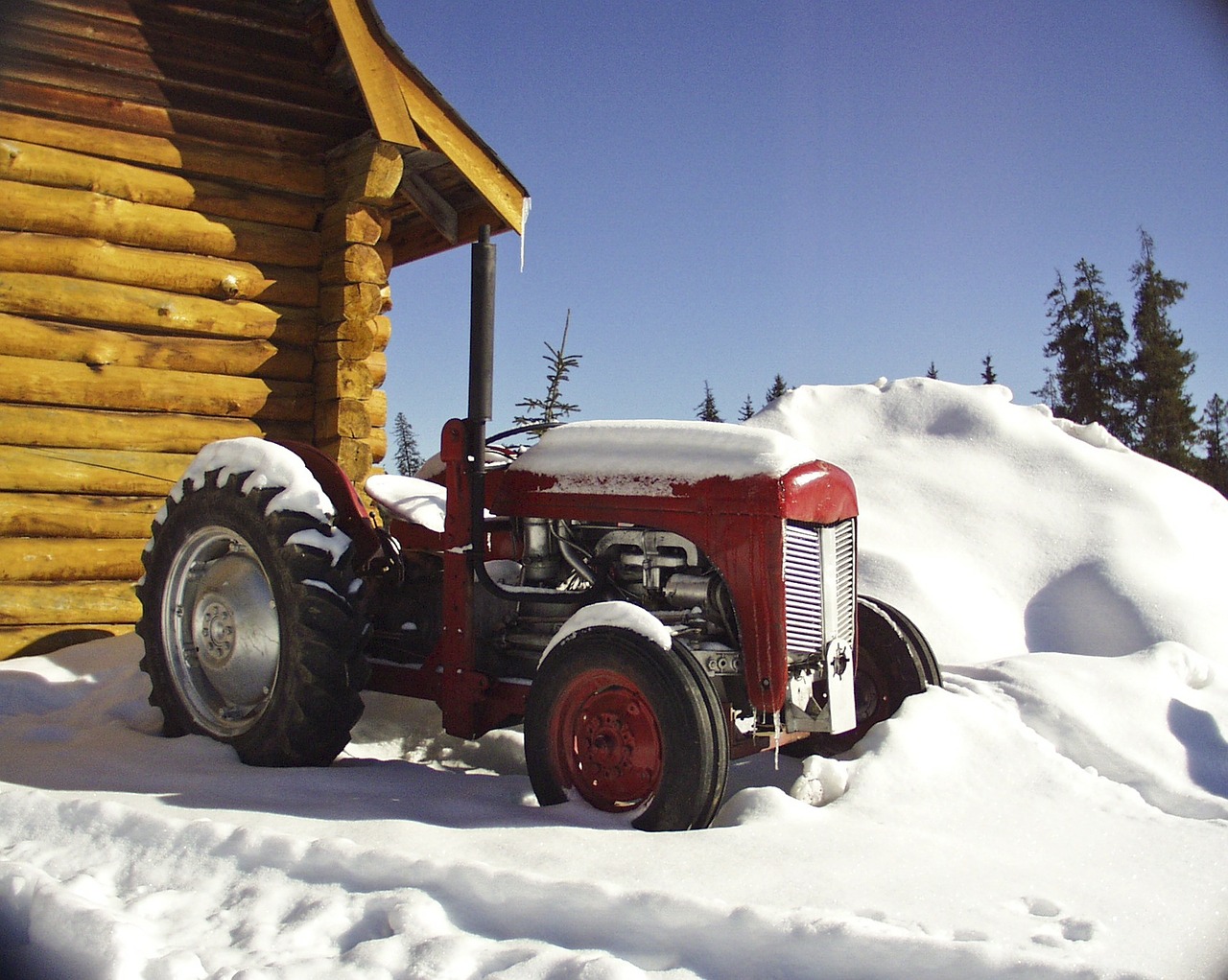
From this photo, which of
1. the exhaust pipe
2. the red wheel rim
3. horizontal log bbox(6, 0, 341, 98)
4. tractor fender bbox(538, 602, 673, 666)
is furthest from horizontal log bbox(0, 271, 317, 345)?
the red wheel rim

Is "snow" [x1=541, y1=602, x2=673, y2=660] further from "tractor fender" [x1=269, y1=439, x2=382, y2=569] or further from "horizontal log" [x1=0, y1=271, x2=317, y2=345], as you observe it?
"horizontal log" [x1=0, y1=271, x2=317, y2=345]

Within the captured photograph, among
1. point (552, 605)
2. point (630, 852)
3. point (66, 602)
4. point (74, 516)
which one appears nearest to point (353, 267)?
point (74, 516)

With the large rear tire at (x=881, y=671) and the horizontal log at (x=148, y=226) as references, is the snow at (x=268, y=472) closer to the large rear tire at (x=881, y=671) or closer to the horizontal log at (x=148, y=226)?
the large rear tire at (x=881, y=671)

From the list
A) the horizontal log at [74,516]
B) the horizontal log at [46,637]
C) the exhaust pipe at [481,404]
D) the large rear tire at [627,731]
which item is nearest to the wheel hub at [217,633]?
the exhaust pipe at [481,404]

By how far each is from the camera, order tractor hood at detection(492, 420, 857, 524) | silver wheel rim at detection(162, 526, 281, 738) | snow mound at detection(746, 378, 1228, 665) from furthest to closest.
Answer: snow mound at detection(746, 378, 1228, 665), silver wheel rim at detection(162, 526, 281, 738), tractor hood at detection(492, 420, 857, 524)

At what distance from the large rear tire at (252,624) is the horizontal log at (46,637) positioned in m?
1.90

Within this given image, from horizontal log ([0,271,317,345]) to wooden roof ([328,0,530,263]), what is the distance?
4.24 feet

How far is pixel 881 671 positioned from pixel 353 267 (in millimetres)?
4204

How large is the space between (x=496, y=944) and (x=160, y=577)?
7.93 ft

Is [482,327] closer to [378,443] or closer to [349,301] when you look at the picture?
[349,301]

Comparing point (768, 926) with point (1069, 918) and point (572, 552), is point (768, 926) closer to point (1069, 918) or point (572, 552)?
point (1069, 918)

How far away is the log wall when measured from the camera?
545 centimetres

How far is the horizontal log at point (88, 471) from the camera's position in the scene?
5387mm

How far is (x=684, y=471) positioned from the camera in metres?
3.02
